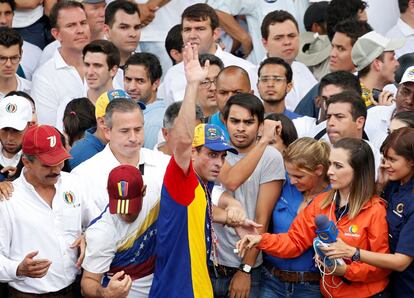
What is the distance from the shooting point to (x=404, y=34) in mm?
12891

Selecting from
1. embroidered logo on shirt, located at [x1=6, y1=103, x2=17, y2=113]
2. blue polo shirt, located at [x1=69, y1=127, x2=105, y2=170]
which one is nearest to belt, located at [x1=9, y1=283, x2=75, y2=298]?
blue polo shirt, located at [x1=69, y1=127, x2=105, y2=170]

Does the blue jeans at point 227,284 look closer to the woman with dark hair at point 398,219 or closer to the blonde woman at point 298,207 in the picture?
the blonde woman at point 298,207

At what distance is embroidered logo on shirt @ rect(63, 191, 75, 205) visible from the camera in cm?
835

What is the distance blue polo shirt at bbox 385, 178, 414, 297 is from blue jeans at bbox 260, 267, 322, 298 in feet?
2.02

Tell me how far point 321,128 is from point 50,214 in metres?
2.85

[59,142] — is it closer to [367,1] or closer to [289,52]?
[289,52]

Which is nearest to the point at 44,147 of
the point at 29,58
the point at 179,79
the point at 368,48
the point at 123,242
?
the point at 123,242

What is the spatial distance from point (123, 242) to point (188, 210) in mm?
571

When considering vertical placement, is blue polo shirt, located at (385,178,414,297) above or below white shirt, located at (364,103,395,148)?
below

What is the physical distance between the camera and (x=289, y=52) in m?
12.0

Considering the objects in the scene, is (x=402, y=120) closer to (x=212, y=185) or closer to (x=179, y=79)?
(x=212, y=185)

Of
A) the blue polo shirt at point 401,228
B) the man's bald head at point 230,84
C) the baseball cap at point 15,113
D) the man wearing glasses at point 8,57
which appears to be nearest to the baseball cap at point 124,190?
the baseball cap at point 15,113

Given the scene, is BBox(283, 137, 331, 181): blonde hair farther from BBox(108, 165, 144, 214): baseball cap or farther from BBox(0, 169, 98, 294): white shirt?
BBox(0, 169, 98, 294): white shirt

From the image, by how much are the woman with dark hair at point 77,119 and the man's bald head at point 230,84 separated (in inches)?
46.8
